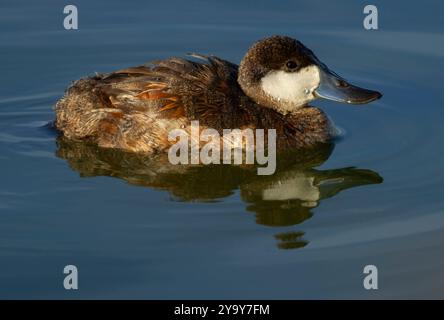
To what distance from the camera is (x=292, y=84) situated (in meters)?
9.45

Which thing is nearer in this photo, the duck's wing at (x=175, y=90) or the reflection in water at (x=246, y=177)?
the reflection in water at (x=246, y=177)

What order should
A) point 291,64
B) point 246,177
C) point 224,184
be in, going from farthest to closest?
point 291,64, point 246,177, point 224,184

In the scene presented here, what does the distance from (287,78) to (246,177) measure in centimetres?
108

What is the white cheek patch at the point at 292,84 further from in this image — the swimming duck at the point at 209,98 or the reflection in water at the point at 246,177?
the reflection in water at the point at 246,177

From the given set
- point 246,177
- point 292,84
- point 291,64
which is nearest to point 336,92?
point 292,84

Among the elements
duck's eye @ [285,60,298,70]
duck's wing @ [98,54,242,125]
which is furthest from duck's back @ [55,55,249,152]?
duck's eye @ [285,60,298,70]

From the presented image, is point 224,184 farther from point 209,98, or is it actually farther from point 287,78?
point 287,78

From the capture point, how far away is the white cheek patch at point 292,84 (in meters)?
9.38

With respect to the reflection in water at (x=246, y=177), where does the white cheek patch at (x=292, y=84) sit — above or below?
above

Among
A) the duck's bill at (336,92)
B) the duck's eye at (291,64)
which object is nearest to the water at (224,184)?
the duck's bill at (336,92)

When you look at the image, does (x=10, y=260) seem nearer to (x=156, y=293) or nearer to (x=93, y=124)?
(x=156, y=293)

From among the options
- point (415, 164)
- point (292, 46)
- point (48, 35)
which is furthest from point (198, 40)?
point (415, 164)

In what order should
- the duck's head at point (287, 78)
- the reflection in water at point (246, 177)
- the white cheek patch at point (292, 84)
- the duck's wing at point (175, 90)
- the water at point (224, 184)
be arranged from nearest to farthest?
the water at point (224, 184) → the reflection in water at point (246, 177) → the duck's wing at point (175, 90) → the duck's head at point (287, 78) → the white cheek patch at point (292, 84)

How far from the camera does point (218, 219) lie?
798 centimetres
